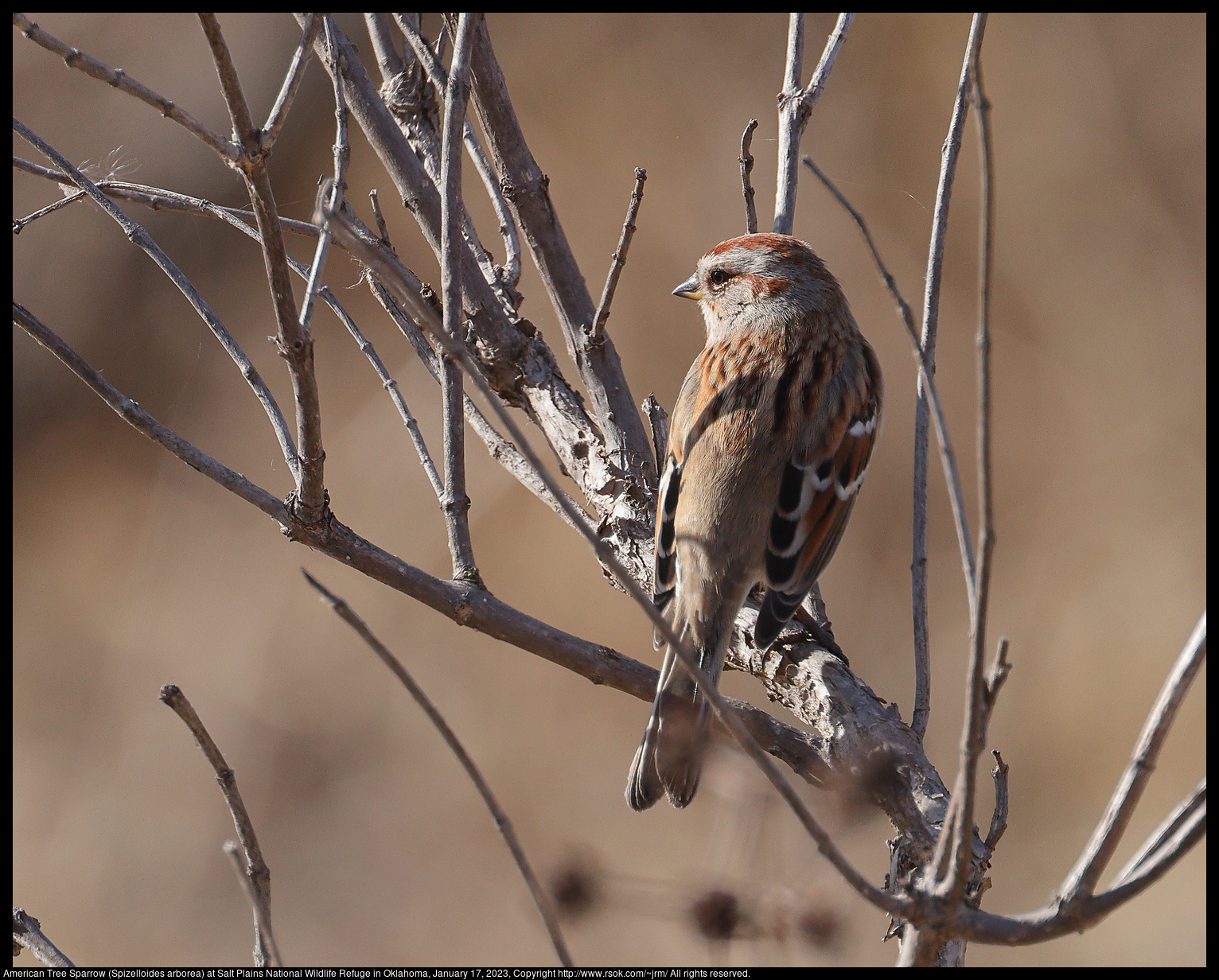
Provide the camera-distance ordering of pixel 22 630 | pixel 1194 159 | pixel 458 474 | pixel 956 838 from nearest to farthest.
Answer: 1. pixel 956 838
2. pixel 458 474
3. pixel 1194 159
4. pixel 22 630

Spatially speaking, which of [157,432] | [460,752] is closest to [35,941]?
[157,432]

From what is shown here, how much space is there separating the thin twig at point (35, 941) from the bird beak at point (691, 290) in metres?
2.78

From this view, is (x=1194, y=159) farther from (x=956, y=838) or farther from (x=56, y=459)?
(x=56, y=459)

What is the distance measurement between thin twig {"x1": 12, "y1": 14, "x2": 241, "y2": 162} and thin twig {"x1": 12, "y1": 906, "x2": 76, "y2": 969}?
1.38 m

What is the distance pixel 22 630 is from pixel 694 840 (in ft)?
14.9

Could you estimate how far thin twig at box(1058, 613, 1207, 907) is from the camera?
1147mm

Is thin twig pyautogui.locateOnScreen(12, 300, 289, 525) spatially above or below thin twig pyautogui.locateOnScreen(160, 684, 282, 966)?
above

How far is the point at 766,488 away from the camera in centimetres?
289

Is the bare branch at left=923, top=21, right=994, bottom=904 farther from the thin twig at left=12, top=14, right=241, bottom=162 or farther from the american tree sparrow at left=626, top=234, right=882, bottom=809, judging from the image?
the thin twig at left=12, top=14, right=241, bottom=162

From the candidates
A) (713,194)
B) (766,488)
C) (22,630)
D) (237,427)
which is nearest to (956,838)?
(766,488)

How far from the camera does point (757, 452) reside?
2918mm

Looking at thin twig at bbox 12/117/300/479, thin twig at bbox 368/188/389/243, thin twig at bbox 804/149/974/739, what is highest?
thin twig at bbox 368/188/389/243

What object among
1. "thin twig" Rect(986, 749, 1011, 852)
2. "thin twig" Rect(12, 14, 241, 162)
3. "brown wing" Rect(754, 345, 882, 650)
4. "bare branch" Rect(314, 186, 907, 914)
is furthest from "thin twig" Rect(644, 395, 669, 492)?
"bare branch" Rect(314, 186, 907, 914)

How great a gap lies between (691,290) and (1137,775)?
8.99 feet
